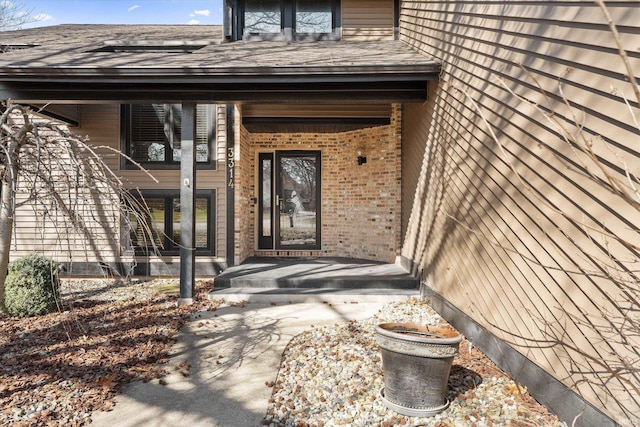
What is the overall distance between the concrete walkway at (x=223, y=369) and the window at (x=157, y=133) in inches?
133

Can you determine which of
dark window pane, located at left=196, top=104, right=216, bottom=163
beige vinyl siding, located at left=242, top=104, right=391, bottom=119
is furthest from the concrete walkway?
beige vinyl siding, located at left=242, top=104, right=391, bottom=119

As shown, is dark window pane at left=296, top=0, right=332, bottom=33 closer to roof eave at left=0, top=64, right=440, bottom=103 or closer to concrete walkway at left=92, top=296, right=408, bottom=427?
roof eave at left=0, top=64, right=440, bottom=103

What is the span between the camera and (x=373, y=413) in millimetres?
2619

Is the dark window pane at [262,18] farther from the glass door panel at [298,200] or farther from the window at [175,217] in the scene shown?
the window at [175,217]

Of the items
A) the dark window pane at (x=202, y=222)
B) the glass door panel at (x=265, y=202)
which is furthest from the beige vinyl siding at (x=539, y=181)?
the glass door panel at (x=265, y=202)

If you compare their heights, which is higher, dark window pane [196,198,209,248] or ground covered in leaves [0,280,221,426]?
dark window pane [196,198,209,248]

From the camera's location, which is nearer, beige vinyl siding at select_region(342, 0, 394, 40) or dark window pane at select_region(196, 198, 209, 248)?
dark window pane at select_region(196, 198, 209, 248)

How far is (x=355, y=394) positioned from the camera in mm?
2834

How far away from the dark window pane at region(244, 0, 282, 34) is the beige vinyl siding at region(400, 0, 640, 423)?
3.67m

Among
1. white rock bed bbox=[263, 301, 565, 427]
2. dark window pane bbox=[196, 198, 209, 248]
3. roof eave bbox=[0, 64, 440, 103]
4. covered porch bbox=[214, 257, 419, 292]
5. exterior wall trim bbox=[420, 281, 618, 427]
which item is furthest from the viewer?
dark window pane bbox=[196, 198, 209, 248]

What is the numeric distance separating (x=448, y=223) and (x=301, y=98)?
2.47 m

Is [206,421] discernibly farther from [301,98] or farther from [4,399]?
[301,98]

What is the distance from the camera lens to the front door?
830 centimetres

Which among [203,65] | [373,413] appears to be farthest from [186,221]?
[373,413]
